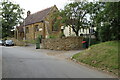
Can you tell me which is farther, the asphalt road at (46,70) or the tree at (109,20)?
the tree at (109,20)

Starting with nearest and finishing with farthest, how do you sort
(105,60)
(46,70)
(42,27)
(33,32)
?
(46,70), (105,60), (42,27), (33,32)

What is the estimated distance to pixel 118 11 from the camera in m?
11.6

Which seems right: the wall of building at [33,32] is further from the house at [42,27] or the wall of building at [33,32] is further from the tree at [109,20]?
the tree at [109,20]

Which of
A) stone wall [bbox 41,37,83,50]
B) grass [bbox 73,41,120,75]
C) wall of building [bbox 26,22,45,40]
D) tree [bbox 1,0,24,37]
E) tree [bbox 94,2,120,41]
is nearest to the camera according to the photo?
grass [bbox 73,41,120,75]

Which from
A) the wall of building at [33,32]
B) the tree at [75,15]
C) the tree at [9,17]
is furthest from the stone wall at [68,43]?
the tree at [9,17]

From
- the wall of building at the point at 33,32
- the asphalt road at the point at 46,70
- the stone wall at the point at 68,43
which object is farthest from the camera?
the wall of building at the point at 33,32

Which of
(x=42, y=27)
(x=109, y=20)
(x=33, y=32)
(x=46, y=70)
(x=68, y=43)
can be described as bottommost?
(x=46, y=70)

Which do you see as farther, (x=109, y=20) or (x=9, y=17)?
(x=9, y=17)

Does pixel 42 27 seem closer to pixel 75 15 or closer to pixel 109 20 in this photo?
pixel 75 15

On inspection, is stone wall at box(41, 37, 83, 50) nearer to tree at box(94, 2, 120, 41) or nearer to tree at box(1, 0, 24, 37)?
tree at box(94, 2, 120, 41)

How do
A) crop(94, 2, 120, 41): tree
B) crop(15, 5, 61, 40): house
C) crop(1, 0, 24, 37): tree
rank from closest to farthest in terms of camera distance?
crop(94, 2, 120, 41): tree → crop(15, 5, 61, 40): house → crop(1, 0, 24, 37): tree

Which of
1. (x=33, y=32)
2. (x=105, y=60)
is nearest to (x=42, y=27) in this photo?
(x=33, y=32)

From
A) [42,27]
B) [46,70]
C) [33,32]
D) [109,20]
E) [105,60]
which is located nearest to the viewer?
[46,70]

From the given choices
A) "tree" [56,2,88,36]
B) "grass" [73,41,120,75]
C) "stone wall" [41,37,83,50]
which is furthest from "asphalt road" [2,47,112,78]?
"tree" [56,2,88,36]
